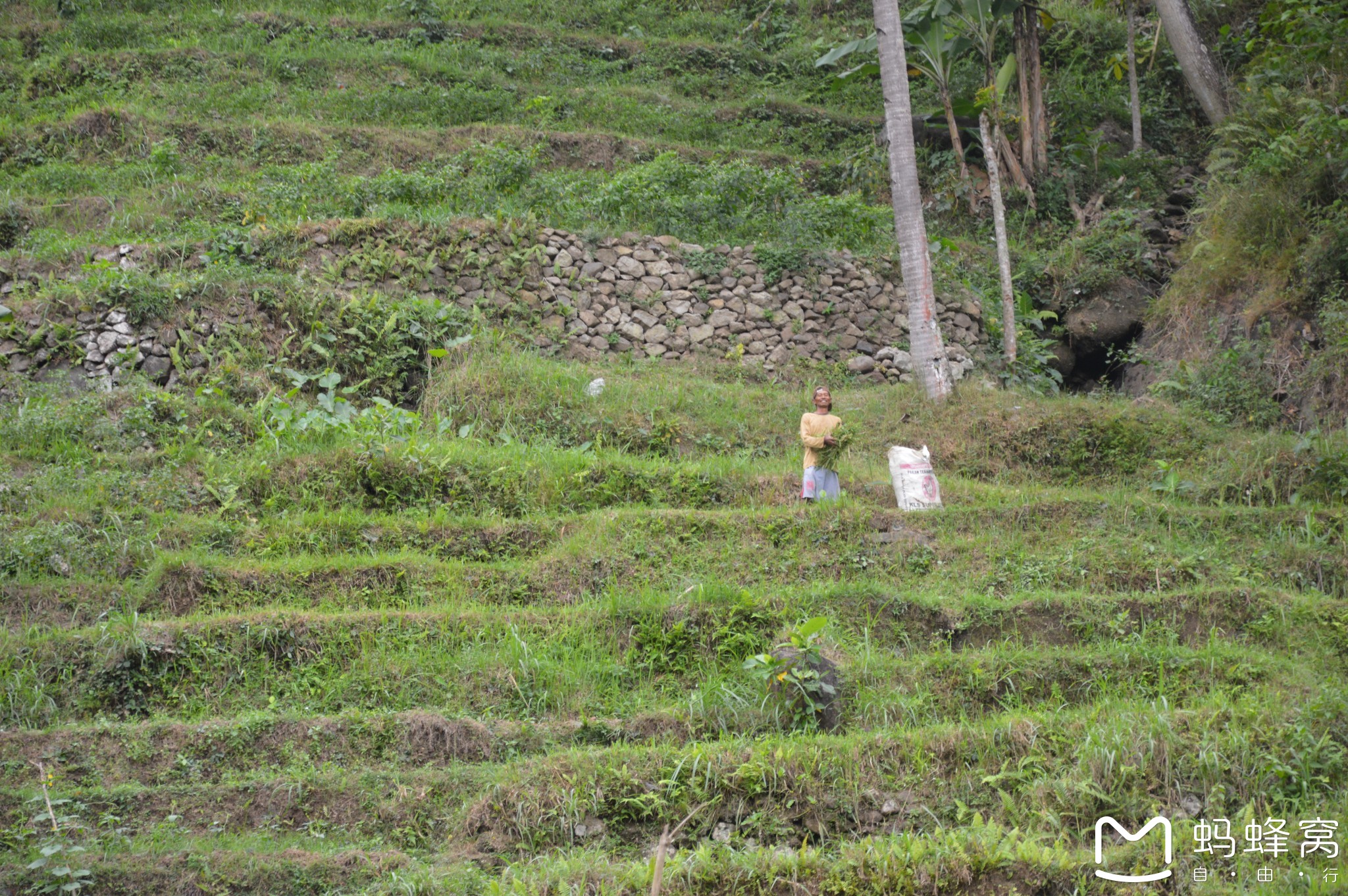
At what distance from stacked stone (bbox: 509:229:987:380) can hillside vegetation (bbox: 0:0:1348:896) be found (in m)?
0.16

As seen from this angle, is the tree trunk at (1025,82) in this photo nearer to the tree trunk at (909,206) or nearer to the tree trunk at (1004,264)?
the tree trunk at (1004,264)

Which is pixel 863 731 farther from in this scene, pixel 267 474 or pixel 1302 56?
pixel 1302 56

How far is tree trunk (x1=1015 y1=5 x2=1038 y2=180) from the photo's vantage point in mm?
15266

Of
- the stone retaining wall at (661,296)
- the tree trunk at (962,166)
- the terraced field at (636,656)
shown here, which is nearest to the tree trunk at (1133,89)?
the tree trunk at (962,166)

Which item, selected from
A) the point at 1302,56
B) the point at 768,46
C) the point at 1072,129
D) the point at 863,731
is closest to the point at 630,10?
the point at 768,46

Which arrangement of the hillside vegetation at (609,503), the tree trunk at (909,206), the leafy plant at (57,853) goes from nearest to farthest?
the leafy plant at (57,853) < the hillside vegetation at (609,503) < the tree trunk at (909,206)

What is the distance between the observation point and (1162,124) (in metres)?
17.1

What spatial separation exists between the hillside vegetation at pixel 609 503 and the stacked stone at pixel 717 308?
163 mm

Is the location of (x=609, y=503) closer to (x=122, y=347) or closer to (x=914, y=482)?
(x=914, y=482)

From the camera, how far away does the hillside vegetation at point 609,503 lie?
5.61 metres

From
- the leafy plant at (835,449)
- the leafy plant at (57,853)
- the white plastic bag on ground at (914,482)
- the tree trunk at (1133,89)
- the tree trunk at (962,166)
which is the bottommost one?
the leafy plant at (57,853)

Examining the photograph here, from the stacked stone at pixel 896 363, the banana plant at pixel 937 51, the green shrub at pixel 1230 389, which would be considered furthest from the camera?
the banana plant at pixel 937 51

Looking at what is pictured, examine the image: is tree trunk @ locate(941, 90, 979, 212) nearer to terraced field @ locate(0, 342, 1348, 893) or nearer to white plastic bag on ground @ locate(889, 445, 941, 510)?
terraced field @ locate(0, 342, 1348, 893)

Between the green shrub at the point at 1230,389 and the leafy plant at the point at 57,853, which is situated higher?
the green shrub at the point at 1230,389
